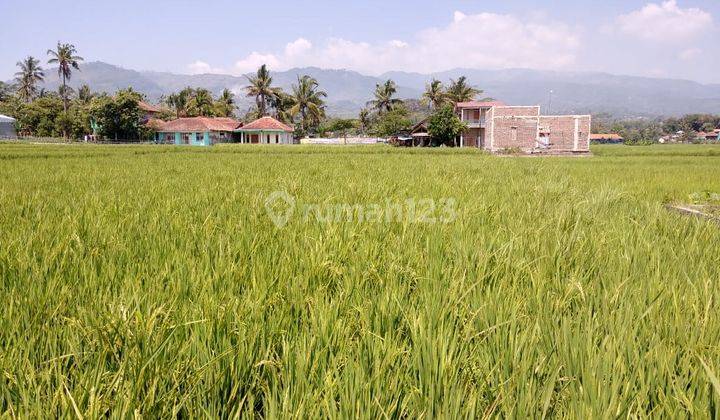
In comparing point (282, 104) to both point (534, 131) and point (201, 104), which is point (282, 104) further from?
point (534, 131)

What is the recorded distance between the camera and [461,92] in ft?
157

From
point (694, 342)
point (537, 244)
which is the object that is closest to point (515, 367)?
point (694, 342)

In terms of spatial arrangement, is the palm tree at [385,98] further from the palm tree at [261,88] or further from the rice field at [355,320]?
the rice field at [355,320]

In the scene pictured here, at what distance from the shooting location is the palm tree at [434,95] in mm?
46188

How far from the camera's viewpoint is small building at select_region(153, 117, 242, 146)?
4275 centimetres

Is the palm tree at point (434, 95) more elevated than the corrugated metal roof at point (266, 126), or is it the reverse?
the palm tree at point (434, 95)

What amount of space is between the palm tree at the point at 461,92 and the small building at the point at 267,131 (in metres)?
16.5

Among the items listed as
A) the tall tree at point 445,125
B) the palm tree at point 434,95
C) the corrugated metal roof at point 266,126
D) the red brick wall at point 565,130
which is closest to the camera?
the red brick wall at point 565,130

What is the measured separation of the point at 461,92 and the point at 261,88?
20.1m

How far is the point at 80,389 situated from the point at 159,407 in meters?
0.15

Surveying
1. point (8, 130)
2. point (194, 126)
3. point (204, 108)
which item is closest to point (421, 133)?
point (194, 126)

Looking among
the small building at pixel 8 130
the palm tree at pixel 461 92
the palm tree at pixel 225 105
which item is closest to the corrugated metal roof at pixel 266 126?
the palm tree at pixel 225 105

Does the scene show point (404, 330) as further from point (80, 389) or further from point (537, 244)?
point (537, 244)

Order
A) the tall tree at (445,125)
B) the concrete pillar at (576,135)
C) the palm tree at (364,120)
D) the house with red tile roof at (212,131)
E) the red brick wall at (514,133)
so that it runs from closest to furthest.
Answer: the concrete pillar at (576,135)
the red brick wall at (514,133)
the tall tree at (445,125)
the house with red tile roof at (212,131)
the palm tree at (364,120)
